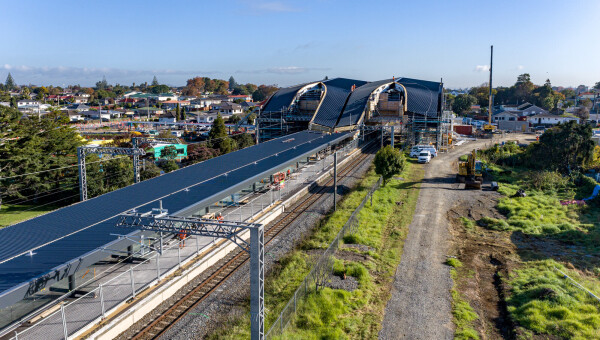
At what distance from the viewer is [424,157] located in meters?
36.4

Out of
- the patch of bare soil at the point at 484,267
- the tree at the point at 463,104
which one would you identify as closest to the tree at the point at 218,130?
the patch of bare soil at the point at 484,267

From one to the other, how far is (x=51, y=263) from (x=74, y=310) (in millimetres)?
1412

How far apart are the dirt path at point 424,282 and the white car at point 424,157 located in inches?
415

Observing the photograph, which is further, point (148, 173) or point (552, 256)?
point (148, 173)

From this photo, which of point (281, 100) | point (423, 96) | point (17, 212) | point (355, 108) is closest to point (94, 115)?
point (281, 100)

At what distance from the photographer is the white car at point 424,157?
1428 inches

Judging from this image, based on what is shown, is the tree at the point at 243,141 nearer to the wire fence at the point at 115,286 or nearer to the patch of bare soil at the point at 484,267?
the wire fence at the point at 115,286

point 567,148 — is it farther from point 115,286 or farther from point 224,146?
point 115,286

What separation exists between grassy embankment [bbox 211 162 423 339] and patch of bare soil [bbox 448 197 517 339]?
2.38 m

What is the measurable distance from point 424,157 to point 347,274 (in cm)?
2350

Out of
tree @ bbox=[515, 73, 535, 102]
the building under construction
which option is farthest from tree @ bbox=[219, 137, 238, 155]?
tree @ bbox=[515, 73, 535, 102]

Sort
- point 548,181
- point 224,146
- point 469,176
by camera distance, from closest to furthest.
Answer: point 469,176
point 548,181
point 224,146

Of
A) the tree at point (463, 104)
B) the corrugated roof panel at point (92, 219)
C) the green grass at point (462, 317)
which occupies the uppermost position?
the tree at point (463, 104)

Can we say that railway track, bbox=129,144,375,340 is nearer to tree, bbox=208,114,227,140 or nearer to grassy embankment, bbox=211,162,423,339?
grassy embankment, bbox=211,162,423,339
